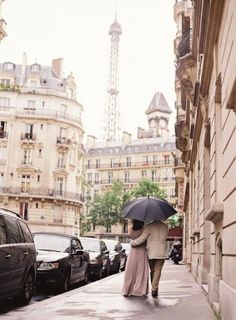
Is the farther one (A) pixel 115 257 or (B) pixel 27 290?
(A) pixel 115 257

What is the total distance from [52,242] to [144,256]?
14.3 ft

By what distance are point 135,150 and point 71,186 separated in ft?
94.6

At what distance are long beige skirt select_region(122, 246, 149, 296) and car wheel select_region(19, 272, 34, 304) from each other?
6.42ft

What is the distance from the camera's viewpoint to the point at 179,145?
28141 millimetres

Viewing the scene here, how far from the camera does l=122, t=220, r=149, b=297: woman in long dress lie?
445 inches

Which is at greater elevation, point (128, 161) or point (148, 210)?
point (128, 161)

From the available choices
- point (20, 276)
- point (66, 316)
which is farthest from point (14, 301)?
point (66, 316)

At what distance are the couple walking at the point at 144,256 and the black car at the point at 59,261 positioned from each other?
260 centimetres

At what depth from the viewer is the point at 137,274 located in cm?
1136

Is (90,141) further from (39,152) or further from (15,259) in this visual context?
(15,259)

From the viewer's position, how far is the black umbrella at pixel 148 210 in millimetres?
11234

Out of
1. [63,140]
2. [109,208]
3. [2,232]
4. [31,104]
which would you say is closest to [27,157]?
[63,140]

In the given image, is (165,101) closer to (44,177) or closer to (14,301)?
(44,177)

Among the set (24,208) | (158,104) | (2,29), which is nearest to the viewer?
(2,29)
